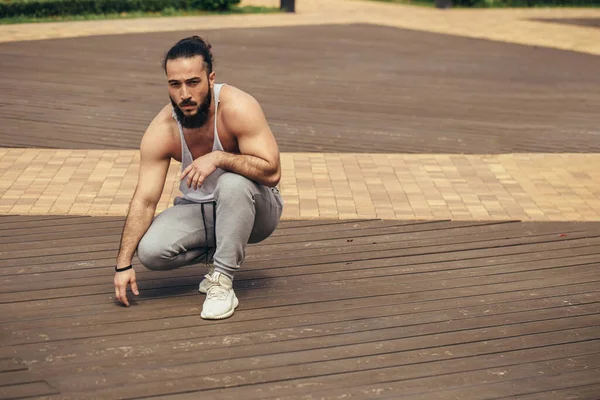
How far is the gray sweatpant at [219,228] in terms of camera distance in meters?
4.43

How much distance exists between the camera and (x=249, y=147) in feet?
14.8

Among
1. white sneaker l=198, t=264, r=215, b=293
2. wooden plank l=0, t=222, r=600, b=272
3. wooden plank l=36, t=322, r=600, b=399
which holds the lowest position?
wooden plank l=0, t=222, r=600, b=272

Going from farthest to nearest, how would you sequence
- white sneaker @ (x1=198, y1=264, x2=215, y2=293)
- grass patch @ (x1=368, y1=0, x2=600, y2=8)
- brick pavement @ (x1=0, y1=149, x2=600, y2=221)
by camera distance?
grass patch @ (x1=368, y1=0, x2=600, y2=8)
brick pavement @ (x1=0, y1=149, x2=600, y2=221)
white sneaker @ (x1=198, y1=264, x2=215, y2=293)

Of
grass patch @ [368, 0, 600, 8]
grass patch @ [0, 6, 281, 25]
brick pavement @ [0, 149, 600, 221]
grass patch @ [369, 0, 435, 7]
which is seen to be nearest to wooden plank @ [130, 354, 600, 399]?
brick pavement @ [0, 149, 600, 221]

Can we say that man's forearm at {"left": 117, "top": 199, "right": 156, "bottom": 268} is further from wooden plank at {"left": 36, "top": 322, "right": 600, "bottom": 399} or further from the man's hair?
wooden plank at {"left": 36, "top": 322, "right": 600, "bottom": 399}

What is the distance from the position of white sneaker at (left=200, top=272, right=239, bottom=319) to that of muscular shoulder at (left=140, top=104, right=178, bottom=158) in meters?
0.62

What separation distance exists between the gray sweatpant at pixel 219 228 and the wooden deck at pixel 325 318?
22 cm

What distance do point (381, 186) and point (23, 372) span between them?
135 inches

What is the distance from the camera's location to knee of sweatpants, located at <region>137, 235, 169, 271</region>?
4523mm

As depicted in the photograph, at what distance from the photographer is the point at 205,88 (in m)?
4.44

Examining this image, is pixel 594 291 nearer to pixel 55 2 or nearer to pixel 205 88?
pixel 205 88

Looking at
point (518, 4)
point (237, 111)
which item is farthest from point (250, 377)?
point (518, 4)

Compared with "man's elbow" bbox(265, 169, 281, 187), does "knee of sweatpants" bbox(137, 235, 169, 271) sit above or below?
below

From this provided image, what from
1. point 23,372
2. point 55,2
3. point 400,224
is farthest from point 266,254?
point 55,2
